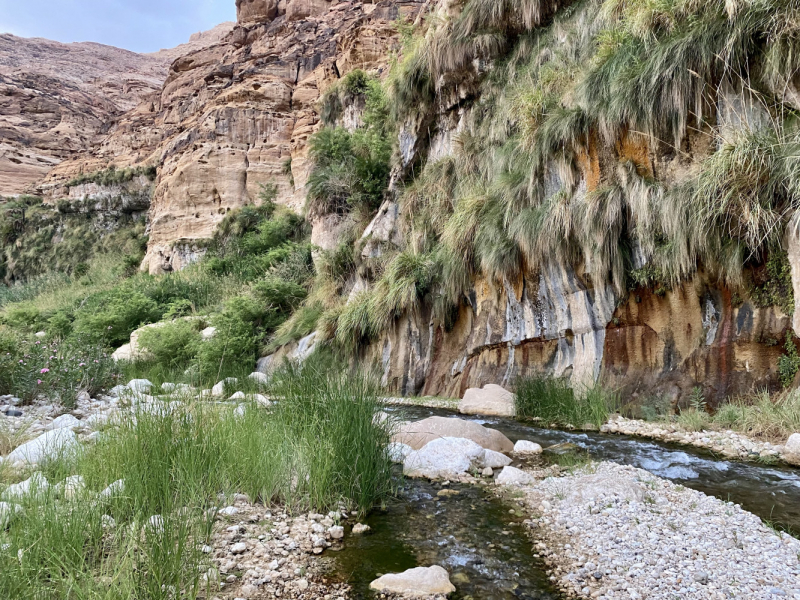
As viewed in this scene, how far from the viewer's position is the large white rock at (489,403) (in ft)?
18.8

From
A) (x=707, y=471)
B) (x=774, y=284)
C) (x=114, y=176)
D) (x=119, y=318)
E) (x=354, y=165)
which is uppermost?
(x=114, y=176)

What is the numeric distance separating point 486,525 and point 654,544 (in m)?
0.81

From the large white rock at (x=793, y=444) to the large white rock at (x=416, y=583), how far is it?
2979mm

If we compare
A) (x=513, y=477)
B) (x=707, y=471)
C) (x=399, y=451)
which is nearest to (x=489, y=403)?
(x=399, y=451)

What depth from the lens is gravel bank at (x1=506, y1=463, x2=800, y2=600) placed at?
1760 millimetres

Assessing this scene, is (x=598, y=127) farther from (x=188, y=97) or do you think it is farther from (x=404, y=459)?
(x=188, y=97)

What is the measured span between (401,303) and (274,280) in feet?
18.6

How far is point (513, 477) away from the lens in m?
3.18

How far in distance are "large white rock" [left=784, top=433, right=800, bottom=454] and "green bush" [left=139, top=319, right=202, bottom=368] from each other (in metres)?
10.1

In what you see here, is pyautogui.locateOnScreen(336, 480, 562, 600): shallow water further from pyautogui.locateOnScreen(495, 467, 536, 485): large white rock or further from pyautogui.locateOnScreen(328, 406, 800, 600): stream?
pyautogui.locateOnScreen(495, 467, 536, 485): large white rock

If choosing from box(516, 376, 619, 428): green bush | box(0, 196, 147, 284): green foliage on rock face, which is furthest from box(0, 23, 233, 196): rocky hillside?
box(516, 376, 619, 428): green bush

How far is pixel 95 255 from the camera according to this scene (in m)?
26.2

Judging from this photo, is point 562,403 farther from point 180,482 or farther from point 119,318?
point 119,318

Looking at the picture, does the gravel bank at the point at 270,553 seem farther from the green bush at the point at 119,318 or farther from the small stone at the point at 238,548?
the green bush at the point at 119,318
